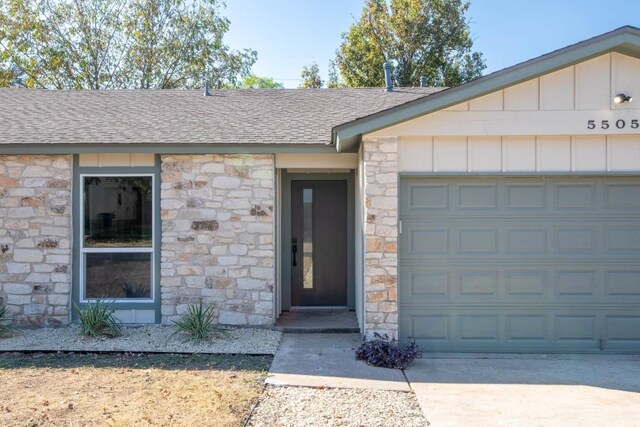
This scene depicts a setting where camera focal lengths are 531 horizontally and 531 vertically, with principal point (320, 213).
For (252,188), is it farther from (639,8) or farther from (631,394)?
(639,8)

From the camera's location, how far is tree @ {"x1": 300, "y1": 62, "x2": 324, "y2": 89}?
93.6ft

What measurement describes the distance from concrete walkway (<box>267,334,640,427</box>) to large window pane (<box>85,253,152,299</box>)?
8.03ft

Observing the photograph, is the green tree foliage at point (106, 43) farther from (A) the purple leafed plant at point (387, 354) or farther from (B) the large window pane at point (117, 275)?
(A) the purple leafed plant at point (387, 354)

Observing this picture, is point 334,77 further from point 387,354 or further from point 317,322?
point 387,354

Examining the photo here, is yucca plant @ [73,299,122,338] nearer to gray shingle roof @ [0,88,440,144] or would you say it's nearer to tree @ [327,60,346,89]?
gray shingle roof @ [0,88,440,144]

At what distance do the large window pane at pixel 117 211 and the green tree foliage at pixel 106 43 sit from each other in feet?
57.3

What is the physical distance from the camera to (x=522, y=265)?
681cm

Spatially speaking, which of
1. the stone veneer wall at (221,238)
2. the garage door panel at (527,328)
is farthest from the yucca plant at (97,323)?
the garage door panel at (527,328)

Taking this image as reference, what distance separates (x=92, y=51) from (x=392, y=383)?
22838mm

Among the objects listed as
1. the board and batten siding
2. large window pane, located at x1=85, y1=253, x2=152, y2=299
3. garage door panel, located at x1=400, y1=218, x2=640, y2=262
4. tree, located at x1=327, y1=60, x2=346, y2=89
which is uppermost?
tree, located at x1=327, y1=60, x2=346, y2=89

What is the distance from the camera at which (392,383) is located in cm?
561

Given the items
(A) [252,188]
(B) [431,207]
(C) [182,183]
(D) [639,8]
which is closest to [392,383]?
(B) [431,207]

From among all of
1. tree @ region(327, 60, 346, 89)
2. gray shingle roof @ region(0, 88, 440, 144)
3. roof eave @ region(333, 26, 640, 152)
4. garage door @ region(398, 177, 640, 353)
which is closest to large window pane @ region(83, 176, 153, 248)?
gray shingle roof @ region(0, 88, 440, 144)

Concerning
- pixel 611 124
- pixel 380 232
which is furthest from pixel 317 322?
pixel 611 124
